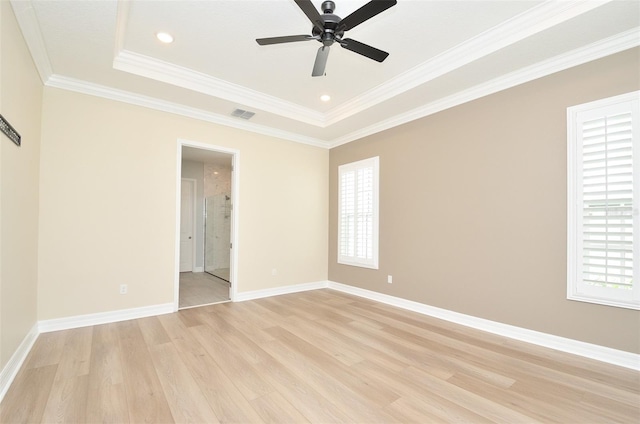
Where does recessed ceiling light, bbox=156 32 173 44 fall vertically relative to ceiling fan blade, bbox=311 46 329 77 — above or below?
above

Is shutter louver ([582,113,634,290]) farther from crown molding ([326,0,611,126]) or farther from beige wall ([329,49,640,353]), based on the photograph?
crown molding ([326,0,611,126])

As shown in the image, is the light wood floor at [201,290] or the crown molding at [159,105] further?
the light wood floor at [201,290]

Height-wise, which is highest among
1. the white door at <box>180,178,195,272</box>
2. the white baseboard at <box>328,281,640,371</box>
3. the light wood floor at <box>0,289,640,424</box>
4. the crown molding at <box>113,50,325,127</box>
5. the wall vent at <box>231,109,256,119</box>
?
the crown molding at <box>113,50,325,127</box>

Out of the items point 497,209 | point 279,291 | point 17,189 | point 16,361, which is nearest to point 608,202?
point 497,209

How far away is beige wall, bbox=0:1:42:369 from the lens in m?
2.12

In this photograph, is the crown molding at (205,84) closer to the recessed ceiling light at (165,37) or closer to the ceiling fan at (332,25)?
the recessed ceiling light at (165,37)

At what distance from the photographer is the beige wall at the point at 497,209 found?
2.73m

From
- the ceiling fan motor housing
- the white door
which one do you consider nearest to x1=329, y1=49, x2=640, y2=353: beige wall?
the ceiling fan motor housing

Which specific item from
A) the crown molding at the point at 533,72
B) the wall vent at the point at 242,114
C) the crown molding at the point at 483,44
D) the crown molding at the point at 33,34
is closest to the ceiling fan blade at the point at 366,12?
the crown molding at the point at 483,44

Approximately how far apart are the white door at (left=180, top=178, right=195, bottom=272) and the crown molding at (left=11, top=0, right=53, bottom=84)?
4367 millimetres

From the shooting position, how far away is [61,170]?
131 inches

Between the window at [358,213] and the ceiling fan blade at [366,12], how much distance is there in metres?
2.74

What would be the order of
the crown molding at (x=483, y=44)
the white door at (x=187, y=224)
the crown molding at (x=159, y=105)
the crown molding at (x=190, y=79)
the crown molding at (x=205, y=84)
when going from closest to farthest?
1. the crown molding at (x=483, y=44)
2. the crown molding at (x=190, y=79)
3. the crown molding at (x=205, y=84)
4. the crown molding at (x=159, y=105)
5. the white door at (x=187, y=224)

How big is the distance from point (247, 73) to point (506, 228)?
3588mm
